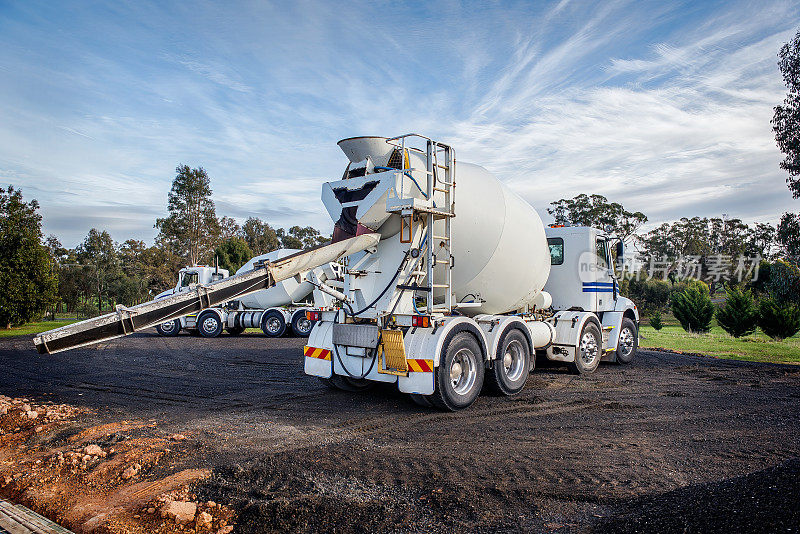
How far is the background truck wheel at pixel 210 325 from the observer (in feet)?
72.8

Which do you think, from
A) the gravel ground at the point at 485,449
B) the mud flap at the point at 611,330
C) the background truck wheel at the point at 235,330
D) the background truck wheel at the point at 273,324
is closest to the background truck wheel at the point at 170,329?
the background truck wheel at the point at 235,330

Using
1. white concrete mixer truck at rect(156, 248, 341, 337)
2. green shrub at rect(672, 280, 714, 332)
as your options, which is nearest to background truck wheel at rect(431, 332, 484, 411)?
white concrete mixer truck at rect(156, 248, 341, 337)

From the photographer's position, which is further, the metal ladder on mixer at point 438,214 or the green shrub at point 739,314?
the green shrub at point 739,314

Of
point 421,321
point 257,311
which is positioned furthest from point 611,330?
point 257,311

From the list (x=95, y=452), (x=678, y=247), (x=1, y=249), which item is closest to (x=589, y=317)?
(x=95, y=452)

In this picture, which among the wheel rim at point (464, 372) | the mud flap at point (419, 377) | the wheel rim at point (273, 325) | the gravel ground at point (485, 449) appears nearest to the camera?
the gravel ground at point (485, 449)

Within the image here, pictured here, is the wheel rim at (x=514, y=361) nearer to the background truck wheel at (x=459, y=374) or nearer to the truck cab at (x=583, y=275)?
the background truck wheel at (x=459, y=374)

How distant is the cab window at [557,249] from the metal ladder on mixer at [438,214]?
4.90 metres

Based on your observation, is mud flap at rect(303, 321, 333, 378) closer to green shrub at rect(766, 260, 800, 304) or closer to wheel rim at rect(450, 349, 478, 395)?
wheel rim at rect(450, 349, 478, 395)

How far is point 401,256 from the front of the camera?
8.14m

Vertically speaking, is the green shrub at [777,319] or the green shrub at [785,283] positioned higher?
the green shrub at [785,283]

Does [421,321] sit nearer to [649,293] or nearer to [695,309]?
[695,309]

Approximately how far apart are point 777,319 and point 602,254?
14044 mm

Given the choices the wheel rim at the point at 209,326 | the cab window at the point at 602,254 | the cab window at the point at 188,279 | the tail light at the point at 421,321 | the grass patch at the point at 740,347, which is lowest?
the grass patch at the point at 740,347
